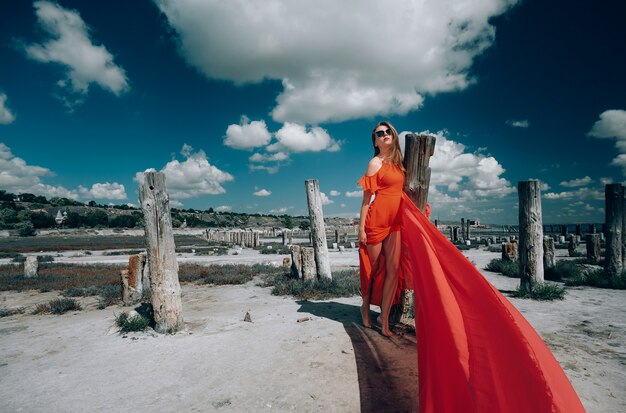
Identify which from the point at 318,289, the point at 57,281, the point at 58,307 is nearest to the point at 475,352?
the point at 318,289

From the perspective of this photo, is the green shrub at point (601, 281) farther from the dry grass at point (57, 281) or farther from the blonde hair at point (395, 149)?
the dry grass at point (57, 281)

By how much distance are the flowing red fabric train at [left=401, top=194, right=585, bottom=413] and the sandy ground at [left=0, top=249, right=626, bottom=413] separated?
2.48 feet

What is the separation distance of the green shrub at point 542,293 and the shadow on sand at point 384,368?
15.0ft

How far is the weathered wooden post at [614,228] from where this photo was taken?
30.4 feet

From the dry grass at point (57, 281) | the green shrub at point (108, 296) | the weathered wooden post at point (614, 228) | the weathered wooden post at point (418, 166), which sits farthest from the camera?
the dry grass at point (57, 281)

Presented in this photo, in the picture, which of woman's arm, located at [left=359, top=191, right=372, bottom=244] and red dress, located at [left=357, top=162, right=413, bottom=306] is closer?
red dress, located at [left=357, top=162, right=413, bottom=306]

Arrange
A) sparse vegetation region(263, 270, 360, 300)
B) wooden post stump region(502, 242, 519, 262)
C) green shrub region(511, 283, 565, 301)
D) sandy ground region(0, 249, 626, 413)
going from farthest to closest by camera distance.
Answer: wooden post stump region(502, 242, 519, 262) → sparse vegetation region(263, 270, 360, 300) → green shrub region(511, 283, 565, 301) → sandy ground region(0, 249, 626, 413)

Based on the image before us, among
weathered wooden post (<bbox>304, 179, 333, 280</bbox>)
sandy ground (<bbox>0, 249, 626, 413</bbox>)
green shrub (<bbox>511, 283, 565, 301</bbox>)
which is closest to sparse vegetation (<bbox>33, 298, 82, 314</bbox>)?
sandy ground (<bbox>0, 249, 626, 413</bbox>)

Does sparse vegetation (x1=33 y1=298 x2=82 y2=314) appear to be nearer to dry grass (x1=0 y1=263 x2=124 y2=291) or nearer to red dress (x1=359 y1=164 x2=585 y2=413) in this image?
dry grass (x1=0 y1=263 x2=124 y2=291)

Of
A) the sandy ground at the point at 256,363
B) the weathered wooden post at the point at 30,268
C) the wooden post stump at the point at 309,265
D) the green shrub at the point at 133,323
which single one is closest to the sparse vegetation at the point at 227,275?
the wooden post stump at the point at 309,265

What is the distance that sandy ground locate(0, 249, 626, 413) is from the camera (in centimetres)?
324

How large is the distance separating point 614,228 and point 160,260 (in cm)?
1253

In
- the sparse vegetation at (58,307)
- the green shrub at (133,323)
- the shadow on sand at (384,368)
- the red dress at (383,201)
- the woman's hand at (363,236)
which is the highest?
the red dress at (383,201)

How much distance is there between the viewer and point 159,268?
5609mm
